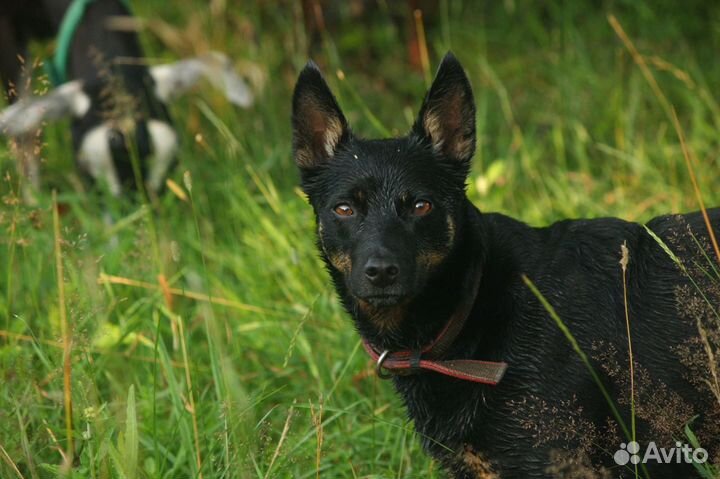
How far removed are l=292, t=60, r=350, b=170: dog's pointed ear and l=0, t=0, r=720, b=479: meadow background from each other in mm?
524

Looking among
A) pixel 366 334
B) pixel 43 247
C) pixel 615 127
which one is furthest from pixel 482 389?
pixel 615 127

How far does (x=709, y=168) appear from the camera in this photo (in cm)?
537

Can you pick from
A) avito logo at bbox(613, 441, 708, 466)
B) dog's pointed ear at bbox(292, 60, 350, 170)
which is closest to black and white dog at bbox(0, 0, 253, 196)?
dog's pointed ear at bbox(292, 60, 350, 170)

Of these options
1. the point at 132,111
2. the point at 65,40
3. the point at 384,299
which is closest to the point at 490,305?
the point at 384,299

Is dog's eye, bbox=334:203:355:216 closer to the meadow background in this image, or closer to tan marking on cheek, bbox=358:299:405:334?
tan marking on cheek, bbox=358:299:405:334

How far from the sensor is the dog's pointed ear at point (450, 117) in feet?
10.5

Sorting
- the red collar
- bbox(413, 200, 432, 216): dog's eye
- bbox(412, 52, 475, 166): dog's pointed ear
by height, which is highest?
bbox(412, 52, 475, 166): dog's pointed ear

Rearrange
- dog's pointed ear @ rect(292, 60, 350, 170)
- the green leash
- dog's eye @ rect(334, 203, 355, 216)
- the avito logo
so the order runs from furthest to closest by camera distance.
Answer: the green leash → dog's pointed ear @ rect(292, 60, 350, 170) → dog's eye @ rect(334, 203, 355, 216) → the avito logo

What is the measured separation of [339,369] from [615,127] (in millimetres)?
2940

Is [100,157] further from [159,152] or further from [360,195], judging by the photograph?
[360,195]

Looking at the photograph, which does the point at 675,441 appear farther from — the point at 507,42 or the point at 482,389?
the point at 507,42

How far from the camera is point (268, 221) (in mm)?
4938

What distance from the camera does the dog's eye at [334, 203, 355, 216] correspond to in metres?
3.18

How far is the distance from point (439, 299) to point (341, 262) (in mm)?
357
